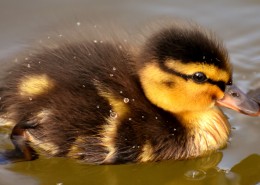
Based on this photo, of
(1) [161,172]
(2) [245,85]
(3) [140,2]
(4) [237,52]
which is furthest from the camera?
(3) [140,2]

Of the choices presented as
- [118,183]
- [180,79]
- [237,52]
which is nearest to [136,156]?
[118,183]

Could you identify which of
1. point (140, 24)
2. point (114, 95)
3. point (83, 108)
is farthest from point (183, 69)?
point (140, 24)

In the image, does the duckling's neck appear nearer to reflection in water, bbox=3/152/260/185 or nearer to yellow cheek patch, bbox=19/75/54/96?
reflection in water, bbox=3/152/260/185

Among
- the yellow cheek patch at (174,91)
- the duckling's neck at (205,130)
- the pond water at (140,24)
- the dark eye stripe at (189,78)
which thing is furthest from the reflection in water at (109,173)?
the dark eye stripe at (189,78)

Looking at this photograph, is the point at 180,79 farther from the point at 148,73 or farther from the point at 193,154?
the point at 193,154

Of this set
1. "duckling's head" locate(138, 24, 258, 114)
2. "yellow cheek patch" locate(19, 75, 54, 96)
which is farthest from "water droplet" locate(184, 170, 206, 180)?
"yellow cheek patch" locate(19, 75, 54, 96)

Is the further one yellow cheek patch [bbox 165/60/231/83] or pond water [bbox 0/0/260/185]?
pond water [bbox 0/0/260/185]

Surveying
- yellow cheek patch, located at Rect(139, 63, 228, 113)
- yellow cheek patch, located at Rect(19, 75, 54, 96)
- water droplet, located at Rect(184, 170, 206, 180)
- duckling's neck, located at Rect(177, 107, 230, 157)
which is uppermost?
yellow cheek patch, located at Rect(19, 75, 54, 96)

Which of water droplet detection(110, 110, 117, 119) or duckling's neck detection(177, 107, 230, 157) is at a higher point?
water droplet detection(110, 110, 117, 119)
